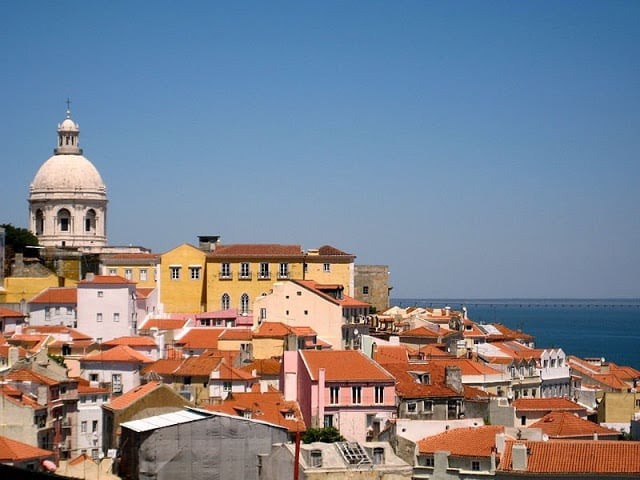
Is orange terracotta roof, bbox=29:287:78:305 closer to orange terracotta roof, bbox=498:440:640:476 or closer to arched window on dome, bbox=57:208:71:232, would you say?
arched window on dome, bbox=57:208:71:232

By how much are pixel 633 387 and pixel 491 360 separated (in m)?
9.08

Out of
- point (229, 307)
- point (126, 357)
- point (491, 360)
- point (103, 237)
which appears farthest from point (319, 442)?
point (103, 237)

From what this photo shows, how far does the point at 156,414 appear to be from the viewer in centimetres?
4403

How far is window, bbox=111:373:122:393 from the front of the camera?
53.7 metres

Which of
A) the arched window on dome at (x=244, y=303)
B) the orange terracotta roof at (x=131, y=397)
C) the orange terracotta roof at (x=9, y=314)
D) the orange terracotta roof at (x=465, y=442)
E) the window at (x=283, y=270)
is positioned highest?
the window at (x=283, y=270)

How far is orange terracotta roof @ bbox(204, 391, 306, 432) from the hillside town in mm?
101

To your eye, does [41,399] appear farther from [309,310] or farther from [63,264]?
[63,264]

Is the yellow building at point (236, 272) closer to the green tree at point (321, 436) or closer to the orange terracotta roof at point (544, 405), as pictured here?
the orange terracotta roof at point (544, 405)

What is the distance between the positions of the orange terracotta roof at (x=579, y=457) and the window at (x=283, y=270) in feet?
103

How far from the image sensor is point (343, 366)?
156 ft

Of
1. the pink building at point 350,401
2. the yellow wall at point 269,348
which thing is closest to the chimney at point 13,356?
the yellow wall at point 269,348

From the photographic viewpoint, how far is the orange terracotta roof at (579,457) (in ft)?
121

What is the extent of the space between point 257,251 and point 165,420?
29.5m

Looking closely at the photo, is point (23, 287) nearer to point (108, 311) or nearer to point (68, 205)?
point (108, 311)
